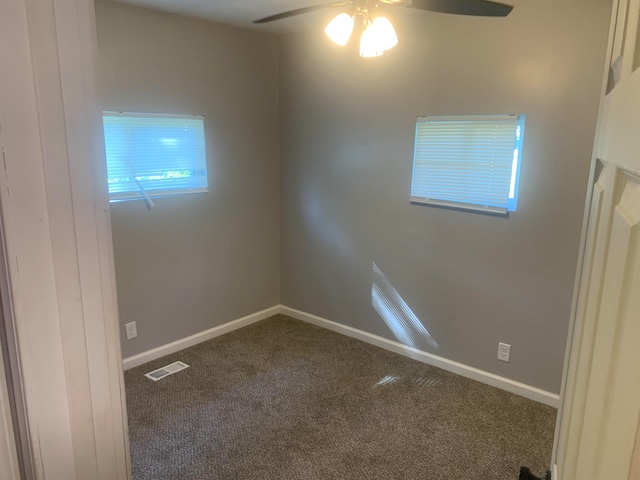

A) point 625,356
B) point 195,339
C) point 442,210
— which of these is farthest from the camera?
point 195,339

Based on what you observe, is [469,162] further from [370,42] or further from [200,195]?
[200,195]

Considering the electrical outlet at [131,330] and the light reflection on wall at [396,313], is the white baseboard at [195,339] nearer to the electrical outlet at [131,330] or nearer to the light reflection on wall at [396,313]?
the electrical outlet at [131,330]

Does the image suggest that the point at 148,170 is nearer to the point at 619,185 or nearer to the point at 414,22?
the point at 414,22

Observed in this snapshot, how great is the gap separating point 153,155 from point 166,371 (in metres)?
1.49

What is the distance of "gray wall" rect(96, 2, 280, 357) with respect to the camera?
283 cm

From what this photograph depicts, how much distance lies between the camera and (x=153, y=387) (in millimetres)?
2883

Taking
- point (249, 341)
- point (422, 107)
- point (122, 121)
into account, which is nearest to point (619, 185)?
point (422, 107)

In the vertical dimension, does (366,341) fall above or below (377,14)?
below

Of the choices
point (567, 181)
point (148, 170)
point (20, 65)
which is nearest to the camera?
point (20, 65)

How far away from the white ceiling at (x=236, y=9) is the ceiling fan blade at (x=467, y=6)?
3.14ft

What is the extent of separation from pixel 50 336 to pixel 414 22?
2.86 metres

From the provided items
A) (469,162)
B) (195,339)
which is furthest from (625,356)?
(195,339)

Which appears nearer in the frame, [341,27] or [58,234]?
[58,234]

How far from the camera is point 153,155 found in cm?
300
